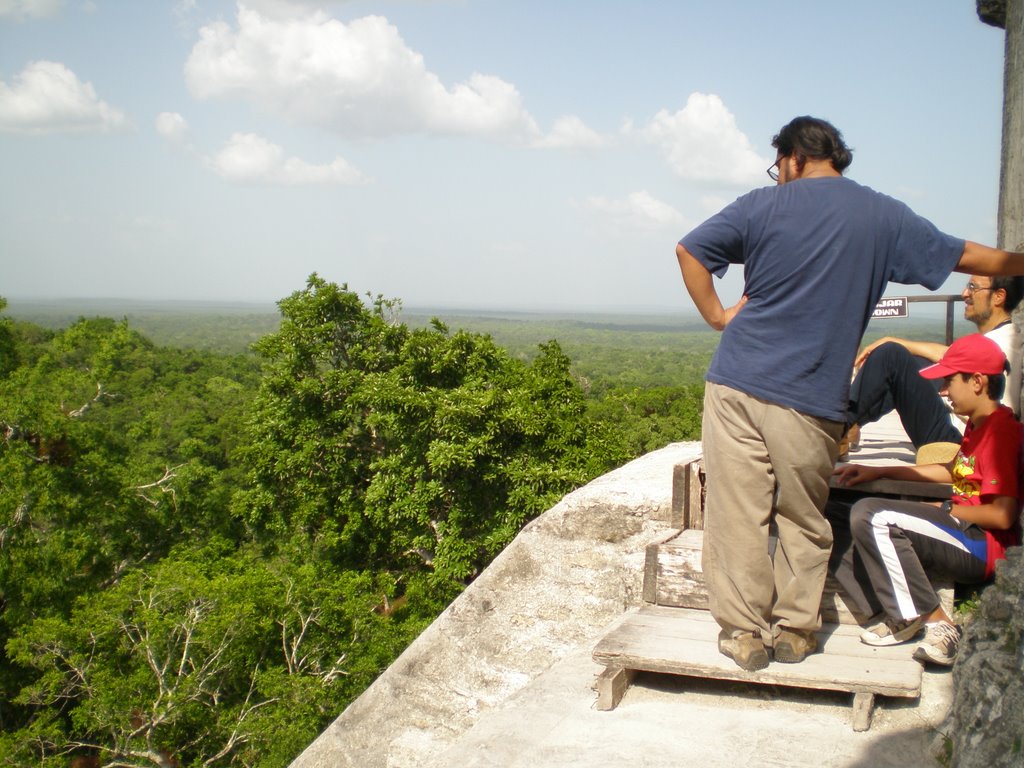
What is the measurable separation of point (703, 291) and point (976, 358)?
1.06 meters

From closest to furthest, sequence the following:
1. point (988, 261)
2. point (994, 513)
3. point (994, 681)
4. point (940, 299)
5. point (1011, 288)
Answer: point (994, 681) → point (988, 261) → point (994, 513) → point (1011, 288) → point (940, 299)

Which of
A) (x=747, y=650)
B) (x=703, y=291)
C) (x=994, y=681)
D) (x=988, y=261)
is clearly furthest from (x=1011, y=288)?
(x=994, y=681)

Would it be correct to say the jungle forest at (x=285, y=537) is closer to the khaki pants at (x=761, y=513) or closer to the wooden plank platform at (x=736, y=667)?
the wooden plank platform at (x=736, y=667)

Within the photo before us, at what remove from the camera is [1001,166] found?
432cm

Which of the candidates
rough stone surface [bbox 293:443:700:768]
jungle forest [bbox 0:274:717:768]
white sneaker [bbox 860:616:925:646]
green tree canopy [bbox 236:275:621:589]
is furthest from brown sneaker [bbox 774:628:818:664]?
green tree canopy [bbox 236:275:621:589]

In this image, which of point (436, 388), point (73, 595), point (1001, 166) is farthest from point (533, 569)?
point (73, 595)

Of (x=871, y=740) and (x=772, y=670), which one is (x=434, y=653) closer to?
(x=772, y=670)

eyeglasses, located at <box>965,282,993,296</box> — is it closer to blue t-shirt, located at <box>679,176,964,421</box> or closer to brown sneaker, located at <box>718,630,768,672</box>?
blue t-shirt, located at <box>679,176,964,421</box>

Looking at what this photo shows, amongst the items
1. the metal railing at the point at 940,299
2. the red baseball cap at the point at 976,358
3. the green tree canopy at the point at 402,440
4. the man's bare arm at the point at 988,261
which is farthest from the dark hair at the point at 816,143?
the green tree canopy at the point at 402,440

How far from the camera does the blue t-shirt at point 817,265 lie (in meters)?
2.88

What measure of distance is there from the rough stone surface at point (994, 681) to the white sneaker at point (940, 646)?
1.58 feet

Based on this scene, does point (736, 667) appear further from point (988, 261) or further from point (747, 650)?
point (988, 261)

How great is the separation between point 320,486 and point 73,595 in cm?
518

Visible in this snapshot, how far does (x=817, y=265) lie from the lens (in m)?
2.90
